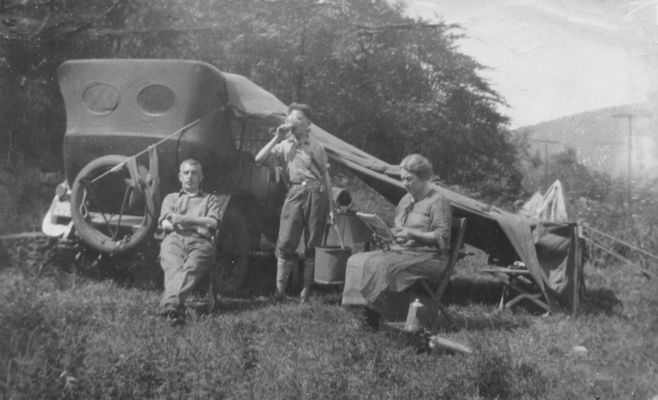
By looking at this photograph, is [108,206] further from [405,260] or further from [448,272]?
[448,272]

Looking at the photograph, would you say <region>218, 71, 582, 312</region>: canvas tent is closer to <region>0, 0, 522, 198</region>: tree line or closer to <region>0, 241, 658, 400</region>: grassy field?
<region>0, 241, 658, 400</region>: grassy field

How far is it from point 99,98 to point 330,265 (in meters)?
2.86

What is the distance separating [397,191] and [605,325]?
2.54m

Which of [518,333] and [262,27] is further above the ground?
[262,27]

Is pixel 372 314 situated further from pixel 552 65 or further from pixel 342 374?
pixel 552 65

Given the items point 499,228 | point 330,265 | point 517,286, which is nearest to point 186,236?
point 330,265

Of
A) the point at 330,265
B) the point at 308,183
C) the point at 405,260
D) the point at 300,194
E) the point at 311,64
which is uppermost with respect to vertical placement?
the point at 311,64

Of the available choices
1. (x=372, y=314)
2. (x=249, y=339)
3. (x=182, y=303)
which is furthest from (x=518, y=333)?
Answer: (x=182, y=303)

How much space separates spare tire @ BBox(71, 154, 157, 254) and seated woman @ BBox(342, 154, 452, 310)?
2.19m

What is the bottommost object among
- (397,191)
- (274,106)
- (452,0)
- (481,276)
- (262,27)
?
(481,276)

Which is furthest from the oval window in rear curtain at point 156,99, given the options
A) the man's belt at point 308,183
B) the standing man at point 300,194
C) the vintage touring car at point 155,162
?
the man's belt at point 308,183

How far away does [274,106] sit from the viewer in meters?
7.34

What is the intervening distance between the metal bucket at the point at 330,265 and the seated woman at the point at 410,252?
745 millimetres

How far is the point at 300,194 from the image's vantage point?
629 centimetres
